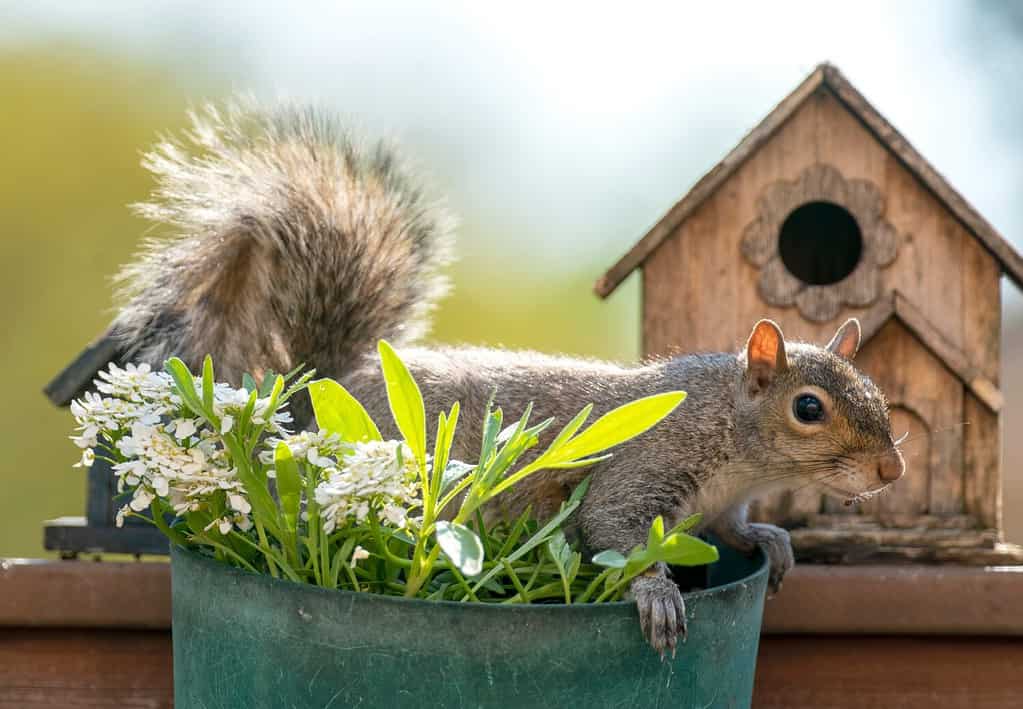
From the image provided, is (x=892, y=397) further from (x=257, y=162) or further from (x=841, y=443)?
(x=257, y=162)

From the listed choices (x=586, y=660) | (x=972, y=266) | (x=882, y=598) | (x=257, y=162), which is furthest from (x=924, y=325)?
(x=586, y=660)

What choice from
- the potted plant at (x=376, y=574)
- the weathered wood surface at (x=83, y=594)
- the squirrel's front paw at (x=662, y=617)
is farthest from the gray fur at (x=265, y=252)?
the squirrel's front paw at (x=662, y=617)

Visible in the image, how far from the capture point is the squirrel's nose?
941 millimetres

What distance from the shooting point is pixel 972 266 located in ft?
5.26

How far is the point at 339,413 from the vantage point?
27.4 inches

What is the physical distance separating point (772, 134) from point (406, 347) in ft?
2.28

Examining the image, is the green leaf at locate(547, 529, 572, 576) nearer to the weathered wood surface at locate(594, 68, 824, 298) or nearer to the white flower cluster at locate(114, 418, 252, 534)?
the white flower cluster at locate(114, 418, 252, 534)

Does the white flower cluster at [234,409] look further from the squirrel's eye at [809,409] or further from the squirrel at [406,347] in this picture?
the squirrel's eye at [809,409]

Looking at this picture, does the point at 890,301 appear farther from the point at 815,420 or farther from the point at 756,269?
the point at 815,420

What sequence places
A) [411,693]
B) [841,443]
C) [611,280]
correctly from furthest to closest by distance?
1. [611,280]
2. [841,443]
3. [411,693]

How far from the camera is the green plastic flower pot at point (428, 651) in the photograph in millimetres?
605

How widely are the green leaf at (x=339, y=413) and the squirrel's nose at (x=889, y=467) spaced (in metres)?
0.47

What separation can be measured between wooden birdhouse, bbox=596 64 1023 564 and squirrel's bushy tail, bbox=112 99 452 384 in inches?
20.2

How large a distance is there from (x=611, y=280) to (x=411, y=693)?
1.01 m
